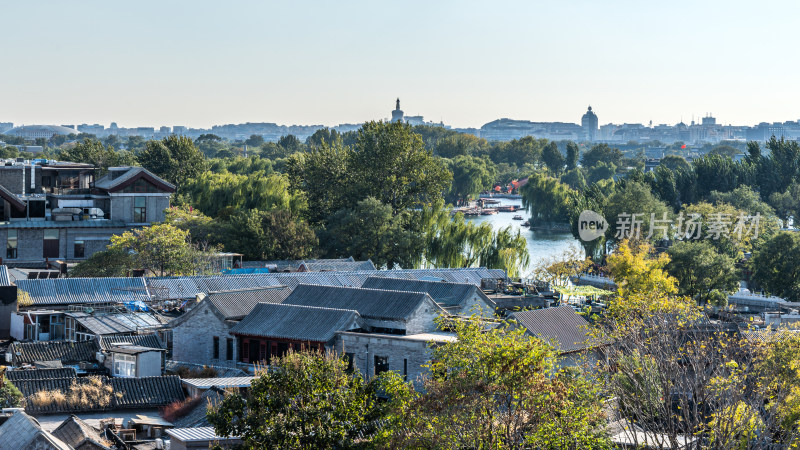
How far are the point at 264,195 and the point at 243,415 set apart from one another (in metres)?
34.3

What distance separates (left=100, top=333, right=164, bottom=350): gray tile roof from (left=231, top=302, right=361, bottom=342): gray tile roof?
6.51 feet

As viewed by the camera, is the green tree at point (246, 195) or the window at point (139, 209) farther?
the green tree at point (246, 195)

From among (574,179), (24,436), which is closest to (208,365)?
(24,436)

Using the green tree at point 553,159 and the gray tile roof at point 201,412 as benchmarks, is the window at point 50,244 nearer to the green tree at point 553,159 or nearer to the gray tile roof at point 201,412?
the gray tile roof at point 201,412

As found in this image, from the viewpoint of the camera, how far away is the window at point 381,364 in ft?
67.7

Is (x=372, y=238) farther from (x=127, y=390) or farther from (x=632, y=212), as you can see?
(x=127, y=390)

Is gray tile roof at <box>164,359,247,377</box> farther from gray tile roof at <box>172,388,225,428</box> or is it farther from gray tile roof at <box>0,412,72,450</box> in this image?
gray tile roof at <box>0,412,72,450</box>

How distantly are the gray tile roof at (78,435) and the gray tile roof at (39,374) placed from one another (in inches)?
140

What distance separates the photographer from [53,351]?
885 inches

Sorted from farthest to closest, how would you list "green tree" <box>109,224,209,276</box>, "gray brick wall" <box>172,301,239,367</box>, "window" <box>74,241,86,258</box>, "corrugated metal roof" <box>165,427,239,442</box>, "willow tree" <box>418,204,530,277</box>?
"willow tree" <box>418,204,530,277</box>, "window" <box>74,241,86,258</box>, "green tree" <box>109,224,209,276</box>, "gray brick wall" <box>172,301,239,367</box>, "corrugated metal roof" <box>165,427,239,442</box>

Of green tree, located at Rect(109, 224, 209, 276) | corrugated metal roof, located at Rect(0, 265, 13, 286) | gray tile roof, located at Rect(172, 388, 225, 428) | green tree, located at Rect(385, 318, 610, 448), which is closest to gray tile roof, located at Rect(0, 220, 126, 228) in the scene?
green tree, located at Rect(109, 224, 209, 276)

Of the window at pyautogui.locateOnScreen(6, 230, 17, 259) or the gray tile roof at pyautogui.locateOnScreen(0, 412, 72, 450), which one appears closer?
the gray tile roof at pyautogui.locateOnScreen(0, 412, 72, 450)

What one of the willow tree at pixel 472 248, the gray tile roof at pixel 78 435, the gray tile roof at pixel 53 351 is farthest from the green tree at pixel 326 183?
the gray tile roof at pixel 78 435

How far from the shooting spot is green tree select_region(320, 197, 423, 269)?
40719 millimetres
